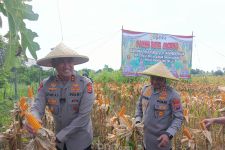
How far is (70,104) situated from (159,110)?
967mm

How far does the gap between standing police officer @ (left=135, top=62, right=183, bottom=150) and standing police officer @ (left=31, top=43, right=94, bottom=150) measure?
2.41ft

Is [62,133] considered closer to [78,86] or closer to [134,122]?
[78,86]

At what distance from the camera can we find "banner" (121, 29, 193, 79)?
10617 millimetres

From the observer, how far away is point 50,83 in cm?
356

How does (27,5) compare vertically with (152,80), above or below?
above

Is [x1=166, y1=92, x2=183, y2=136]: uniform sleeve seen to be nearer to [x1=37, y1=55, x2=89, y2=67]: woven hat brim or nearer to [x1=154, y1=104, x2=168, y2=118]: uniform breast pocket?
[x1=154, y1=104, x2=168, y2=118]: uniform breast pocket

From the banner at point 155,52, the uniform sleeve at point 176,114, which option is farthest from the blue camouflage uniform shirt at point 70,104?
the banner at point 155,52

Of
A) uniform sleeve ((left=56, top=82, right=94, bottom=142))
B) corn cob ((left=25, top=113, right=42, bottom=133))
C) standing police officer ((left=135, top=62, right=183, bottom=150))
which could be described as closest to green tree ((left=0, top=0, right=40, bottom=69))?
corn cob ((left=25, top=113, right=42, bottom=133))

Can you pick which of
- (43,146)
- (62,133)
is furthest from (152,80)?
(43,146)

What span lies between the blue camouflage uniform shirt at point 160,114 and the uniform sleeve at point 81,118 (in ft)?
2.51

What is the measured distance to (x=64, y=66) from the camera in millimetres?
3455

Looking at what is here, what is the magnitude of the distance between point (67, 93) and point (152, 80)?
966 millimetres

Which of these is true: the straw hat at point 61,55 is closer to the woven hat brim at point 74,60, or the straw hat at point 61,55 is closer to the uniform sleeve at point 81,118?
the woven hat brim at point 74,60

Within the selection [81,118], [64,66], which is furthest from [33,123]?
[64,66]
